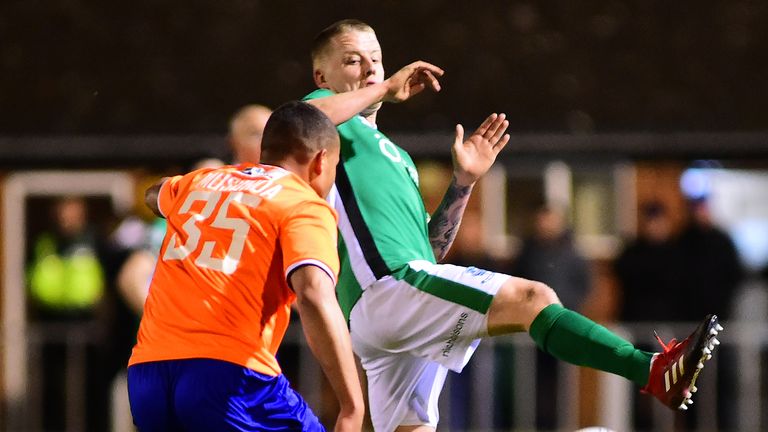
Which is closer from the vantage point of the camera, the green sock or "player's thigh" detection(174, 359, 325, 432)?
"player's thigh" detection(174, 359, 325, 432)

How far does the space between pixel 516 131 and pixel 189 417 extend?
8824 millimetres

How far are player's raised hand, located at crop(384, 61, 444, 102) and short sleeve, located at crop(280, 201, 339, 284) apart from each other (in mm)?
1000

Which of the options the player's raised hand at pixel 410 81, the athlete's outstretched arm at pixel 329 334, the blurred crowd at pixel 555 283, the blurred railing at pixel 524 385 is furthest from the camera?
the blurred crowd at pixel 555 283

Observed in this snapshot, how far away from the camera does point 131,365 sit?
530 cm

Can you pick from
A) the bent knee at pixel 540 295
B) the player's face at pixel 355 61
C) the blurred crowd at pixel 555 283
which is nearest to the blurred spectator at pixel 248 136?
the player's face at pixel 355 61

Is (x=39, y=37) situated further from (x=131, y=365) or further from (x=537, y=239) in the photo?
(x=131, y=365)

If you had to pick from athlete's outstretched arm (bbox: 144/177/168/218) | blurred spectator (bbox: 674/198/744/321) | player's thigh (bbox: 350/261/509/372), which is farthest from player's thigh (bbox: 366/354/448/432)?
blurred spectator (bbox: 674/198/744/321)

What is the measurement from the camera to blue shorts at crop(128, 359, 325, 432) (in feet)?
16.6

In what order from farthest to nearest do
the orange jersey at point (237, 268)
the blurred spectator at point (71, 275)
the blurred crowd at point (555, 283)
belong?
the blurred spectator at point (71, 275)
the blurred crowd at point (555, 283)
the orange jersey at point (237, 268)

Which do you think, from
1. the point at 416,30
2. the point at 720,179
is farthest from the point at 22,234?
the point at 720,179

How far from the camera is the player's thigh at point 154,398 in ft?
16.8

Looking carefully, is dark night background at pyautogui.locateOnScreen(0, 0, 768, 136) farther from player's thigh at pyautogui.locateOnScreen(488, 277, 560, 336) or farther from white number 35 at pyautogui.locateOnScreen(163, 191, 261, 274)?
white number 35 at pyautogui.locateOnScreen(163, 191, 261, 274)

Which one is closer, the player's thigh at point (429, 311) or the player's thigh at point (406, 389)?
the player's thigh at point (429, 311)

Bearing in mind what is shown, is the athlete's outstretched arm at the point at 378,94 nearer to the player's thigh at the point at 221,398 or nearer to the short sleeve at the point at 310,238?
the short sleeve at the point at 310,238
